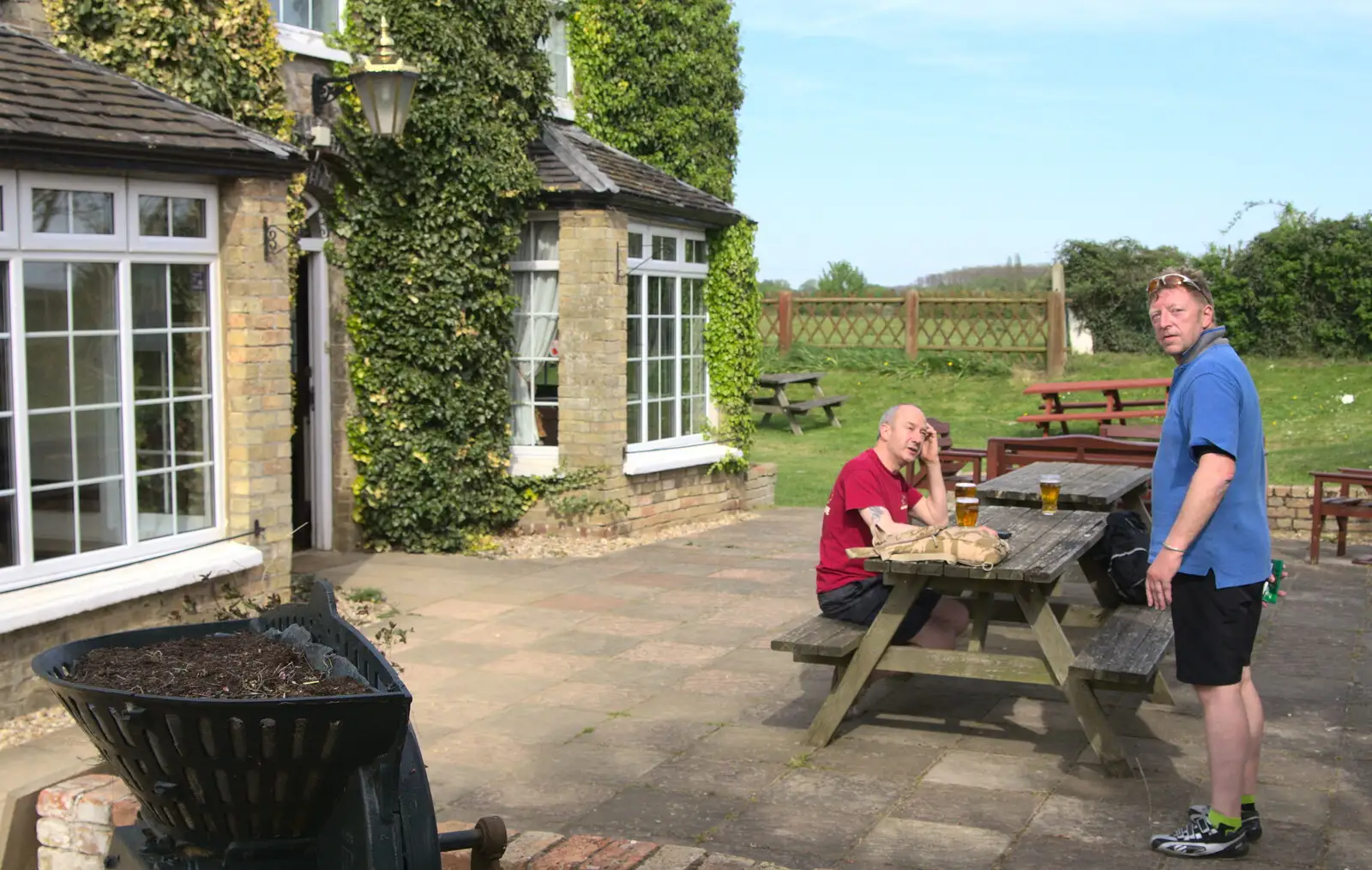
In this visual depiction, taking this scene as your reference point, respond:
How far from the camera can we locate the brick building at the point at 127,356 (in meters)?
6.72

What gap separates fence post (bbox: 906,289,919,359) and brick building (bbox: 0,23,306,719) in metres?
17.6

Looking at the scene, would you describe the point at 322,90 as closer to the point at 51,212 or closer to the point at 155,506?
the point at 51,212

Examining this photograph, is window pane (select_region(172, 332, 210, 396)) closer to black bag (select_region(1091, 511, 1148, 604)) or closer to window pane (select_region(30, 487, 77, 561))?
window pane (select_region(30, 487, 77, 561))

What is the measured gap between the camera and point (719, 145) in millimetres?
14469

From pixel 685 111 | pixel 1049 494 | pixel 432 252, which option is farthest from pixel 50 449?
pixel 685 111

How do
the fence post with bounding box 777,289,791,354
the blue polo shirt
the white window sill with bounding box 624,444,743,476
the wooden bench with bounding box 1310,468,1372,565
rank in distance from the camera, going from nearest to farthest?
the blue polo shirt
the wooden bench with bounding box 1310,468,1372,565
the white window sill with bounding box 624,444,743,476
the fence post with bounding box 777,289,791,354

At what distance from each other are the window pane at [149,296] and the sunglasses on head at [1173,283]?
5295 millimetres

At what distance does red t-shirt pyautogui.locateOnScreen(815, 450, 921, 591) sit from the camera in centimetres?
606

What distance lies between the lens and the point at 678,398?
12859 millimetres

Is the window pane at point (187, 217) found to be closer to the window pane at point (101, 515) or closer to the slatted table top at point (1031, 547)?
the window pane at point (101, 515)

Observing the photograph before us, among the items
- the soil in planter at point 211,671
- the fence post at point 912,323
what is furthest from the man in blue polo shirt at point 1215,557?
the fence post at point 912,323

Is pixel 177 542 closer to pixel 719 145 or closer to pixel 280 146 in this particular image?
pixel 280 146

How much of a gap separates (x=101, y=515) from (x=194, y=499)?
71 centimetres

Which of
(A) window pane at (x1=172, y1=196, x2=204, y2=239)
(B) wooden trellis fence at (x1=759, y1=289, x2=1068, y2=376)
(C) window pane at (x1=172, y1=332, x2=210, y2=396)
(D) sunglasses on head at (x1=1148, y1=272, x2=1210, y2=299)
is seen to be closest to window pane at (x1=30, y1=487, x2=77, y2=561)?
(C) window pane at (x1=172, y1=332, x2=210, y2=396)
